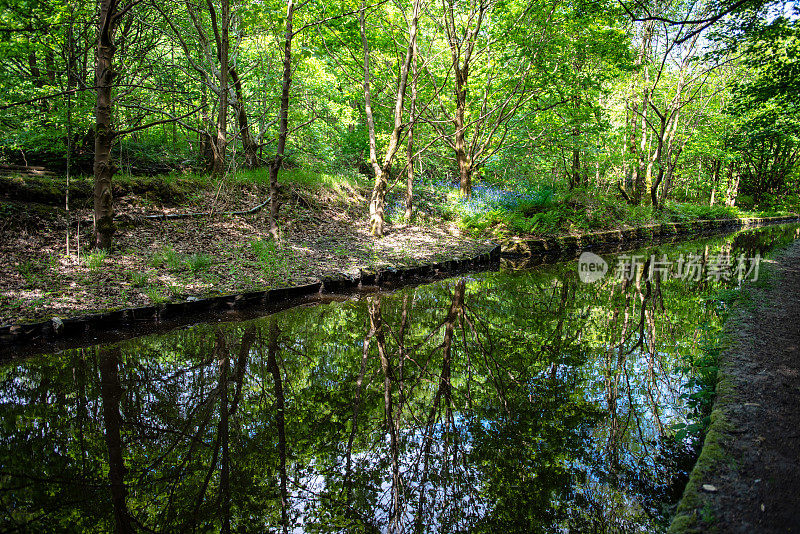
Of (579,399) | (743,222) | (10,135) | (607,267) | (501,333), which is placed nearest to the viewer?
(579,399)

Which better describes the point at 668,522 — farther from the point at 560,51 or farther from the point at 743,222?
the point at 743,222

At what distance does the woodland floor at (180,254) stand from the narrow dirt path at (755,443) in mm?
5981

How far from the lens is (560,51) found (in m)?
12.5

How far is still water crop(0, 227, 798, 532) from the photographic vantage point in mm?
2512

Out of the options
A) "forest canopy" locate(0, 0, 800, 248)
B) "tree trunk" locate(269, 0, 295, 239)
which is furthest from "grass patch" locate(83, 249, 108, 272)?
"tree trunk" locate(269, 0, 295, 239)

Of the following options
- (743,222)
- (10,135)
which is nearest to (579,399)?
(10,135)

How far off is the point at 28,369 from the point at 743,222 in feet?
111

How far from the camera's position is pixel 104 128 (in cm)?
668

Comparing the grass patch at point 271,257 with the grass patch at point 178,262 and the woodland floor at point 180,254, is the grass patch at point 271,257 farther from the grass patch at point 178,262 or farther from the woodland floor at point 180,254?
the grass patch at point 178,262

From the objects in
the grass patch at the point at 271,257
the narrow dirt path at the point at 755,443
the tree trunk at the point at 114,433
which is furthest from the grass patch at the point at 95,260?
the narrow dirt path at the point at 755,443

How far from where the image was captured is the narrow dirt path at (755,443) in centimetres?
207

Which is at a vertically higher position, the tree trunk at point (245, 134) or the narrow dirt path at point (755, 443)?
the tree trunk at point (245, 134)

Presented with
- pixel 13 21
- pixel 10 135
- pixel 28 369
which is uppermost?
pixel 13 21

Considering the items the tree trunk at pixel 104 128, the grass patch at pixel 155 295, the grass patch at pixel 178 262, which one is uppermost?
the tree trunk at pixel 104 128
